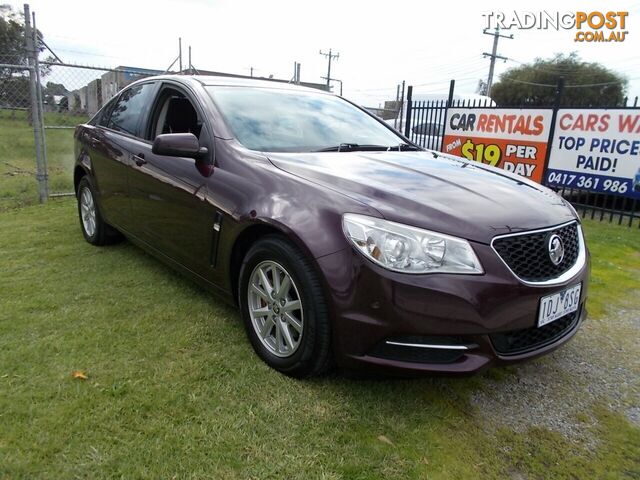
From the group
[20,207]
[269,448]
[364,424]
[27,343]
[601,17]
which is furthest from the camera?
[601,17]

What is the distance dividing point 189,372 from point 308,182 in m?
1.18

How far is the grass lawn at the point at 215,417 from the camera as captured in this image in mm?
1992

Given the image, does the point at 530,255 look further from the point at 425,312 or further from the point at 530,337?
the point at 425,312

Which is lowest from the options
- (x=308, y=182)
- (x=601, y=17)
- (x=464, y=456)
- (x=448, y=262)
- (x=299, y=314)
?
(x=464, y=456)

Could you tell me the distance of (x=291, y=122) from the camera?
128 inches

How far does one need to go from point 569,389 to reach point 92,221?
4258 millimetres

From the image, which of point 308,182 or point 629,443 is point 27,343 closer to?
point 308,182

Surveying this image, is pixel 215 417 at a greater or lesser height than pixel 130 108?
lesser

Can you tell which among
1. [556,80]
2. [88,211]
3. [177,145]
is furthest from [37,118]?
[556,80]

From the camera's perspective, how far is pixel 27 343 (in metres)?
2.82

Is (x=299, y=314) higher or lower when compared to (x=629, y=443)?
higher

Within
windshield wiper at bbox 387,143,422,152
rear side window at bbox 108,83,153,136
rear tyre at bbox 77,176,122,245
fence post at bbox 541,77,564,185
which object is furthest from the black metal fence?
rear tyre at bbox 77,176,122,245

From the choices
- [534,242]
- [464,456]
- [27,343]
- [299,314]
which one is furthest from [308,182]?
[27,343]

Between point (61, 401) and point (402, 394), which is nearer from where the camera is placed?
point (61, 401)
